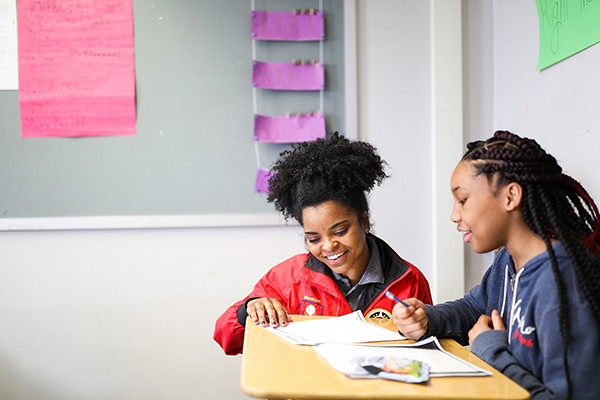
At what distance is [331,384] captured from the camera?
69 cm

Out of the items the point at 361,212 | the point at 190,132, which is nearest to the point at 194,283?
the point at 190,132

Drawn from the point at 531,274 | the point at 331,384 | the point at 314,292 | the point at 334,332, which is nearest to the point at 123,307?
the point at 314,292

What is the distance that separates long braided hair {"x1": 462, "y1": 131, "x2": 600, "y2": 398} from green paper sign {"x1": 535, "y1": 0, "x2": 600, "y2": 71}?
501 millimetres

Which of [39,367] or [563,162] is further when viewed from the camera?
[39,367]

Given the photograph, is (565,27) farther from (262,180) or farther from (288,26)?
(262,180)

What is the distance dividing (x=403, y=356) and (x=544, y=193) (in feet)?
1.35

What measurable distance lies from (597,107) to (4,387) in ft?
7.66

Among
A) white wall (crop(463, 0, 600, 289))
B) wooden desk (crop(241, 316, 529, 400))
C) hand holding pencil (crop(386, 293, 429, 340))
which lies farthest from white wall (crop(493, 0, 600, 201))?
wooden desk (crop(241, 316, 529, 400))

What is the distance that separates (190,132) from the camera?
1900mm

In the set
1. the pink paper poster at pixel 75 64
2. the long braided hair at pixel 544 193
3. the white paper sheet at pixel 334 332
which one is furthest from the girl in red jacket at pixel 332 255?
the pink paper poster at pixel 75 64

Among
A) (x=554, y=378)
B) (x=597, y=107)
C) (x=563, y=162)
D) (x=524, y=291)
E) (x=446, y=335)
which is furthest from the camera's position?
(x=563, y=162)

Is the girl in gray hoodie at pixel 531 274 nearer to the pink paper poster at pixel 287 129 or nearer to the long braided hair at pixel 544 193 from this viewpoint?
the long braided hair at pixel 544 193

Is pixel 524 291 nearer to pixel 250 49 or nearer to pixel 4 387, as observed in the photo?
pixel 250 49

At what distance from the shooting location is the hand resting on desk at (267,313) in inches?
42.7
